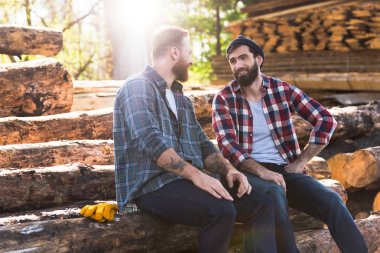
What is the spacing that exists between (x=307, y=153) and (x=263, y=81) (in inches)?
26.2

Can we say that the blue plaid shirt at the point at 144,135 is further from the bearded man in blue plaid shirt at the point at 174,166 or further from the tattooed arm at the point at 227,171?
the tattooed arm at the point at 227,171

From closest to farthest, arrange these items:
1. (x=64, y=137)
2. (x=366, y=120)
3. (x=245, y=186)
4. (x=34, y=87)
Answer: (x=245, y=186) → (x=64, y=137) → (x=34, y=87) → (x=366, y=120)

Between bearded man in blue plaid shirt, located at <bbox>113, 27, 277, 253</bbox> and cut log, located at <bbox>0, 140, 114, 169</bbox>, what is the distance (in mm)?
1309

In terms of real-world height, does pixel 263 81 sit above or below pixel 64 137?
above

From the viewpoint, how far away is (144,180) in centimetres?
346

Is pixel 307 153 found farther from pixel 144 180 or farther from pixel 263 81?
pixel 144 180

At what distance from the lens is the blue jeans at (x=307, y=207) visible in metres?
3.68

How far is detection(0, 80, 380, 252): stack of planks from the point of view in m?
3.28

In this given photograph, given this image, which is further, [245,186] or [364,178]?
[364,178]

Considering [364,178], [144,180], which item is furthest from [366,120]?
[144,180]

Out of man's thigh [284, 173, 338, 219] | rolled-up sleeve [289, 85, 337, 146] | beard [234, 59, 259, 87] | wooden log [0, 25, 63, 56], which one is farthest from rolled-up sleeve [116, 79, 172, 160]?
wooden log [0, 25, 63, 56]

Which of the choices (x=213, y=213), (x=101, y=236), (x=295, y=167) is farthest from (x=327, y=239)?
(x=101, y=236)

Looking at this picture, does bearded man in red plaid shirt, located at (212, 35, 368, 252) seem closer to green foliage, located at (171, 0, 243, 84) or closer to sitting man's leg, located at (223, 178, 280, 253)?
sitting man's leg, located at (223, 178, 280, 253)

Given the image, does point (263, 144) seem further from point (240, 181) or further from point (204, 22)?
point (204, 22)
